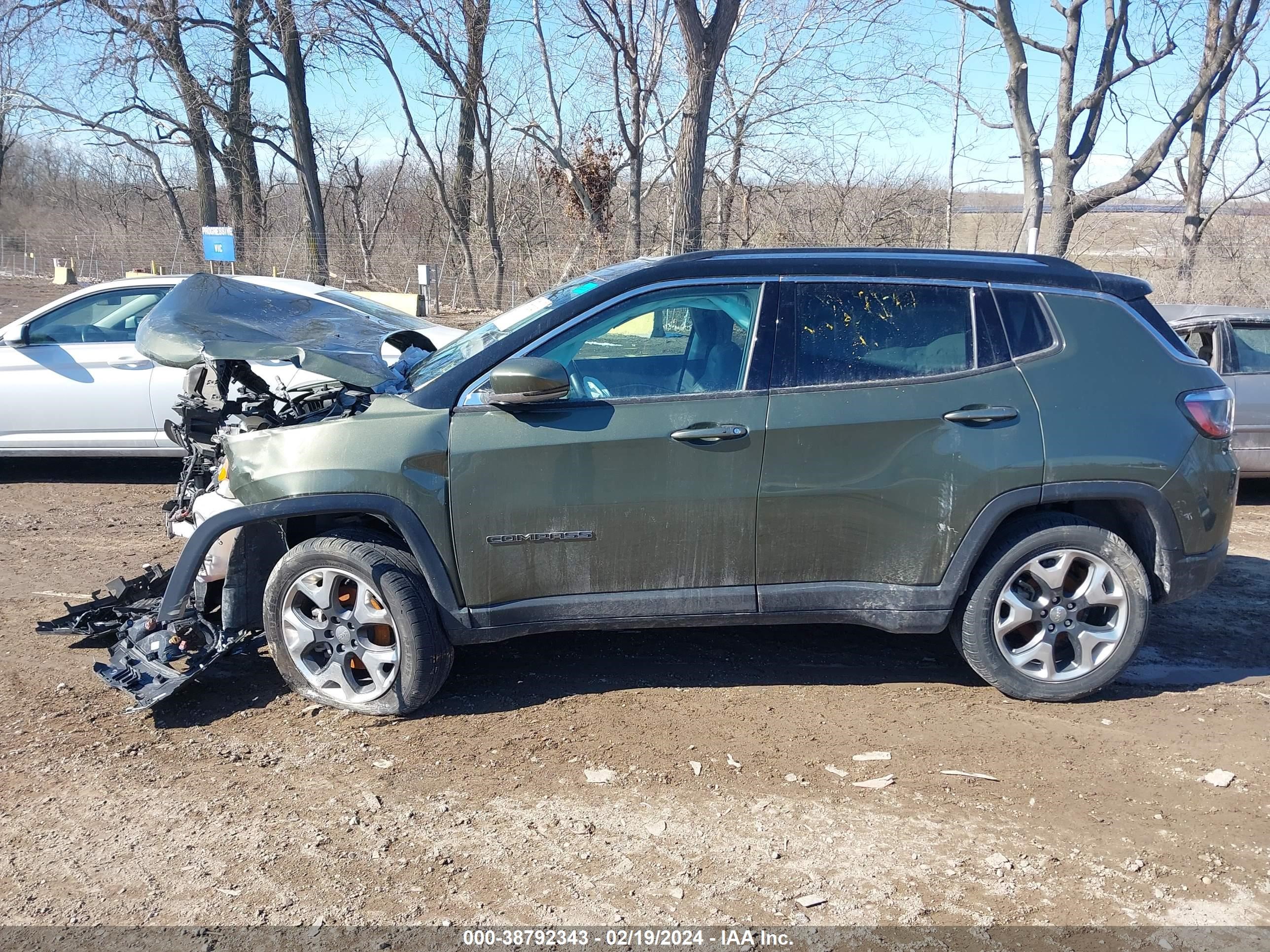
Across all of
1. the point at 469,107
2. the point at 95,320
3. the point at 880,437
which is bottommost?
the point at 880,437

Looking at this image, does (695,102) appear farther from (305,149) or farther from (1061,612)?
(305,149)

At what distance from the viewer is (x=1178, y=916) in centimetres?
293

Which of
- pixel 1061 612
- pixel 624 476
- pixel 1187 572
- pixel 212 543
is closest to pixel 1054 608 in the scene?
pixel 1061 612

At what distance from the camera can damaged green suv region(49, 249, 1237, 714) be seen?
4051mm

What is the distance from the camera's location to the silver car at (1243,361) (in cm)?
782

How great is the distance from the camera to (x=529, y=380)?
12.8 ft

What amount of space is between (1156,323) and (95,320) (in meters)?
7.47

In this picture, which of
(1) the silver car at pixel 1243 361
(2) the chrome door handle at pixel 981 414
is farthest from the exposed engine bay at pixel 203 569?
(1) the silver car at pixel 1243 361

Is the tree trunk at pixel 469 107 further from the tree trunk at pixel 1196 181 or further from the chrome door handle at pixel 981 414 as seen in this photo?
the chrome door handle at pixel 981 414

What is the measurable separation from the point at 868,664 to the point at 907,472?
1139 millimetres

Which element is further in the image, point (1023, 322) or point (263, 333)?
point (263, 333)

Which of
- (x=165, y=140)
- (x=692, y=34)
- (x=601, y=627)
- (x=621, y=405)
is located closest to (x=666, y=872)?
(x=601, y=627)

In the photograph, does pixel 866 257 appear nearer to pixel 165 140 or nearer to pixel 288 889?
pixel 288 889

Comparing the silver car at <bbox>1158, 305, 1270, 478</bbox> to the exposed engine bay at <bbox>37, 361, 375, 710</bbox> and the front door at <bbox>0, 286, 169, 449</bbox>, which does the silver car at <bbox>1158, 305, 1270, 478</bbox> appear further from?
the front door at <bbox>0, 286, 169, 449</bbox>
